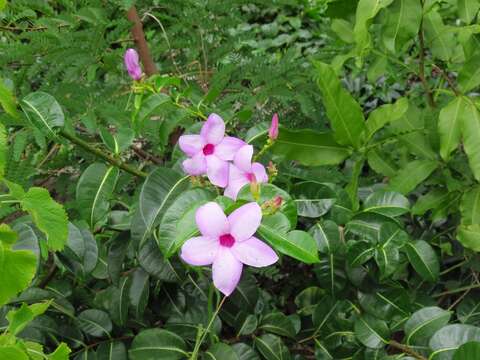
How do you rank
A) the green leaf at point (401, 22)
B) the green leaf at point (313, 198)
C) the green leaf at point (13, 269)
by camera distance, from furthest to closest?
the green leaf at point (401, 22) < the green leaf at point (313, 198) < the green leaf at point (13, 269)

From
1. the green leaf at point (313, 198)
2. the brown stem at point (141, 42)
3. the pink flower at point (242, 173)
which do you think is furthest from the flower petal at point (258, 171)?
the brown stem at point (141, 42)

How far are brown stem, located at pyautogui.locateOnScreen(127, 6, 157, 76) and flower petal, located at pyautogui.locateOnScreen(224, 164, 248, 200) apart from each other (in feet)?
3.81

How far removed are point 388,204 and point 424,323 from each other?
298 millimetres

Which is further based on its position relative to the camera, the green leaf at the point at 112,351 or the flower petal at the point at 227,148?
the green leaf at the point at 112,351

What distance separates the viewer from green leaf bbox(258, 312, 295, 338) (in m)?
1.49

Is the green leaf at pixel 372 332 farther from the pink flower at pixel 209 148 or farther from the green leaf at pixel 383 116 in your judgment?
the pink flower at pixel 209 148

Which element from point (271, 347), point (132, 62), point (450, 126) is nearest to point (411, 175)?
point (450, 126)

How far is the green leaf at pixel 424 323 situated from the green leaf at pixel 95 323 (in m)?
0.74

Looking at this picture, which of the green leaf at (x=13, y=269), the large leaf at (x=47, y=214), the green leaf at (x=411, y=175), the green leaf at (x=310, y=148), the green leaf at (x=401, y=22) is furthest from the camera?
the green leaf at (x=411, y=175)

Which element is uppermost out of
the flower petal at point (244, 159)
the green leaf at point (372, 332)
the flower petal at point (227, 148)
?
the flower petal at point (244, 159)

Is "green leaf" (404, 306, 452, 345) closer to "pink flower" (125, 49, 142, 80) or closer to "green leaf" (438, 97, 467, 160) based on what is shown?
"green leaf" (438, 97, 467, 160)

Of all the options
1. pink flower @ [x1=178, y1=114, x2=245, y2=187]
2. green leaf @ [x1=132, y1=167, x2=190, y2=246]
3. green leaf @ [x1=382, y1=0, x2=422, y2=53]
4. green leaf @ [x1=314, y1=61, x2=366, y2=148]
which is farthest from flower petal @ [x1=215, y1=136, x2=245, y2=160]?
green leaf @ [x1=382, y1=0, x2=422, y2=53]

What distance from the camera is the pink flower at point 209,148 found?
1.08 metres

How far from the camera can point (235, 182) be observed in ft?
3.43
